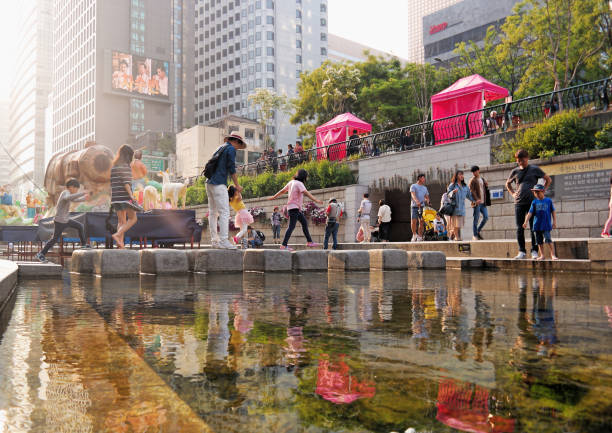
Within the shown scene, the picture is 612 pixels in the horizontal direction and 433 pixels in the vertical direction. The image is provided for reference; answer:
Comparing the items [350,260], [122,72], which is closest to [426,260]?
[350,260]

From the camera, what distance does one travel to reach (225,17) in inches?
4313

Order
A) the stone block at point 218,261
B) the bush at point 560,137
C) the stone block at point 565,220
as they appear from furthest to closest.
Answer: the bush at point 560,137 → the stone block at point 565,220 → the stone block at point 218,261

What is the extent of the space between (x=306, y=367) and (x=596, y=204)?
13.1 meters

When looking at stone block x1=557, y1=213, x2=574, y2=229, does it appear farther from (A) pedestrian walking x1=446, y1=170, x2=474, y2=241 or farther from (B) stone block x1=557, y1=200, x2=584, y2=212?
(A) pedestrian walking x1=446, y1=170, x2=474, y2=241

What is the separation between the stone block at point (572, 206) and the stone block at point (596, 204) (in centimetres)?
12

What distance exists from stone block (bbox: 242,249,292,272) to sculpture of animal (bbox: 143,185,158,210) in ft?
Answer: 46.6

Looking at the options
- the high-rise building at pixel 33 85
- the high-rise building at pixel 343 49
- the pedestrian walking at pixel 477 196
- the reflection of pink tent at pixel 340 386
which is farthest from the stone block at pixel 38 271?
the high-rise building at pixel 33 85

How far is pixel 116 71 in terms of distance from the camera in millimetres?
104188

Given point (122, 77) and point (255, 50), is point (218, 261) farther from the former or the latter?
point (122, 77)

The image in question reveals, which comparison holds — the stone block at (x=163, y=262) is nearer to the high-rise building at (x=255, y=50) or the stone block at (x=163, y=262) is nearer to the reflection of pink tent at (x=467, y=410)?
the reflection of pink tent at (x=467, y=410)

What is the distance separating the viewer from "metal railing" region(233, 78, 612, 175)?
15.2 meters

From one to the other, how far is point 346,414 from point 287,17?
109976mm

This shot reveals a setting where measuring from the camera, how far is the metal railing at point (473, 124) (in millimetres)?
15164

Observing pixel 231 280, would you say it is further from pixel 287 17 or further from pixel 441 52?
pixel 287 17
